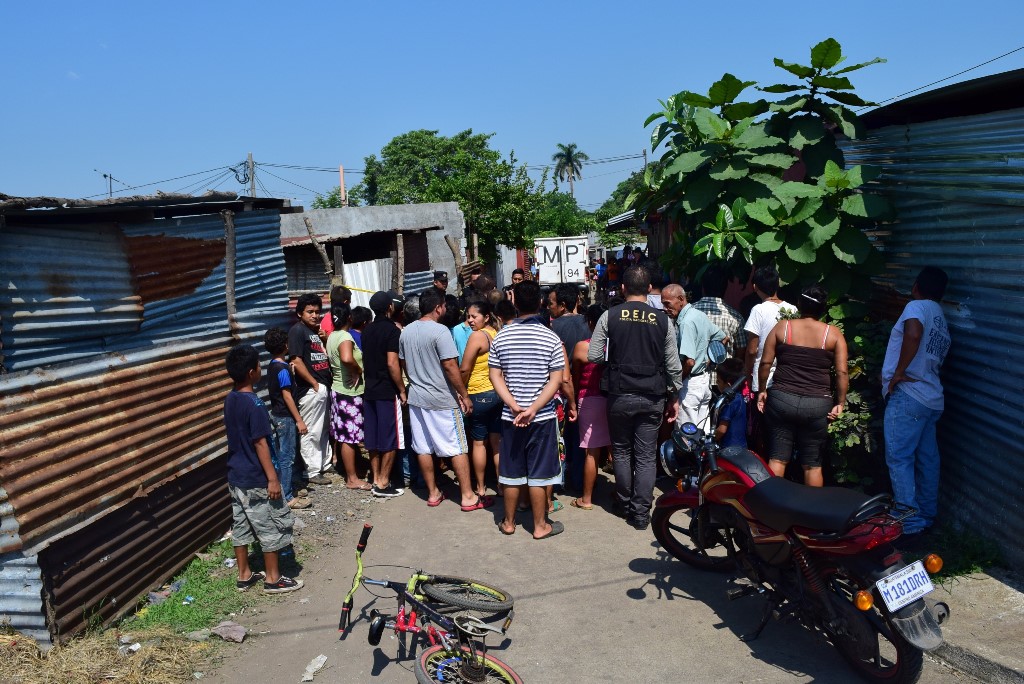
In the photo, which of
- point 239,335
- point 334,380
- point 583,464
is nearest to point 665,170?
point 583,464

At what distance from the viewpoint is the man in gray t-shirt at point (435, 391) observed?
679cm

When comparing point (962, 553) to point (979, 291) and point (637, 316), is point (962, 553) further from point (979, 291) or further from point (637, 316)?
point (637, 316)

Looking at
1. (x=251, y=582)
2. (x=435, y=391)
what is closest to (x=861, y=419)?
(x=435, y=391)

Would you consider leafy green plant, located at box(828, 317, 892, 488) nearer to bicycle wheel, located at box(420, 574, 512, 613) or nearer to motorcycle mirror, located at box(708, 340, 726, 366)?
motorcycle mirror, located at box(708, 340, 726, 366)

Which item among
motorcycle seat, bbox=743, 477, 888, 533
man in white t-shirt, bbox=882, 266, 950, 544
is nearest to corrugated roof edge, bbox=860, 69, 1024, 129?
man in white t-shirt, bbox=882, 266, 950, 544

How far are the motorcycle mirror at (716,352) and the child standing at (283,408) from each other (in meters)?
3.65

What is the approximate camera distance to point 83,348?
4.95 metres

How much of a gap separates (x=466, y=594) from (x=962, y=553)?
11.0 feet

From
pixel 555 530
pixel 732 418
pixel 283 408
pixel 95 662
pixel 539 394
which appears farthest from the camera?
pixel 283 408

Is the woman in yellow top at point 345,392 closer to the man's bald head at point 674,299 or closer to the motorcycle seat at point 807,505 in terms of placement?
the man's bald head at point 674,299

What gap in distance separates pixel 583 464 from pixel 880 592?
3.76 m

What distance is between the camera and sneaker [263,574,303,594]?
5445 mm

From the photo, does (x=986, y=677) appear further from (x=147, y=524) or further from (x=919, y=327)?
(x=147, y=524)

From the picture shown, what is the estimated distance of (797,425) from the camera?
18.8ft
